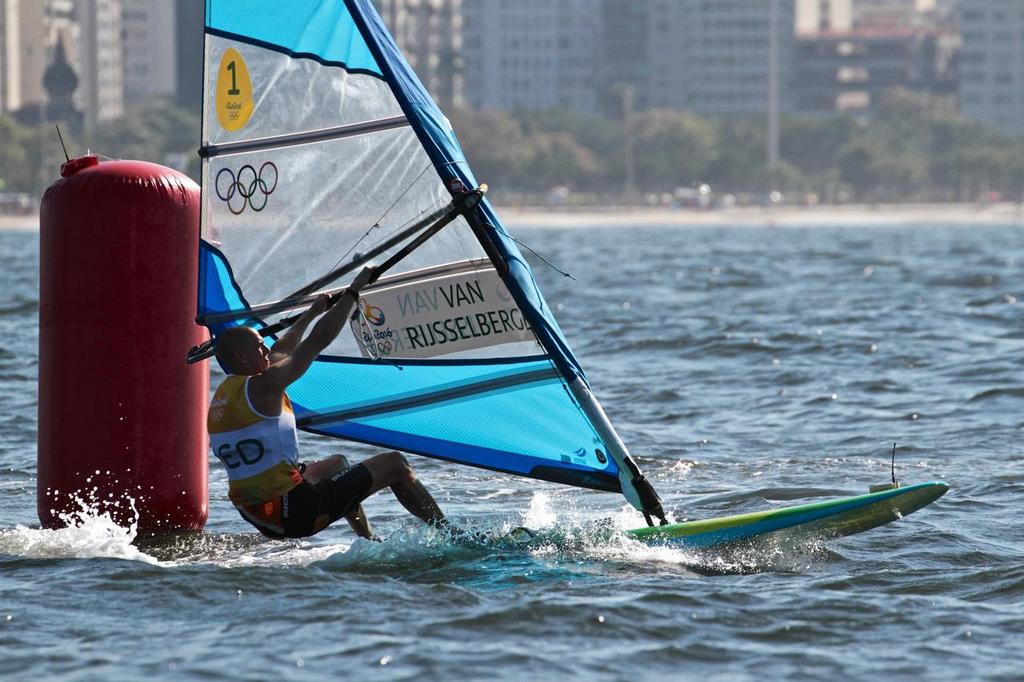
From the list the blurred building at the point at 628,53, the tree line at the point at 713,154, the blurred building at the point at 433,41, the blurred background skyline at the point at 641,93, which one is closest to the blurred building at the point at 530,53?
the blurred building at the point at 628,53

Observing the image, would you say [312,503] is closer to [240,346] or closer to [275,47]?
[240,346]

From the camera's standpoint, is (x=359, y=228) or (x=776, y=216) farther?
(x=776, y=216)

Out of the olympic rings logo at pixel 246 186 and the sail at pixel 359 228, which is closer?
the sail at pixel 359 228

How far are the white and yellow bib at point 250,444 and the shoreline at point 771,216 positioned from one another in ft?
306

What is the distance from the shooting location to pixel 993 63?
180250mm

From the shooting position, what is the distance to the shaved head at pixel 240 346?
7.26 meters

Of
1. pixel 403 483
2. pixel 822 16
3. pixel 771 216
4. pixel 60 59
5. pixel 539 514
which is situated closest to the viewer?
pixel 403 483

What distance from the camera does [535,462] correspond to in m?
8.07

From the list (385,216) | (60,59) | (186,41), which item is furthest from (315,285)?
(186,41)

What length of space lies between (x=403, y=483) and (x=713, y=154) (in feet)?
420

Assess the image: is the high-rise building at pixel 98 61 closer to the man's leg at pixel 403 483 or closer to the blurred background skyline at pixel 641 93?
the blurred background skyline at pixel 641 93

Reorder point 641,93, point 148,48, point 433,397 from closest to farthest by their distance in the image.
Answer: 1. point 433,397
2. point 148,48
3. point 641,93

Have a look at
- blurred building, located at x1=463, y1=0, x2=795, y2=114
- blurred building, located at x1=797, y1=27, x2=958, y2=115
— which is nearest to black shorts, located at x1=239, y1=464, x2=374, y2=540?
blurred building, located at x1=463, y1=0, x2=795, y2=114

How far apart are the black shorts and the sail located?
751 millimetres
